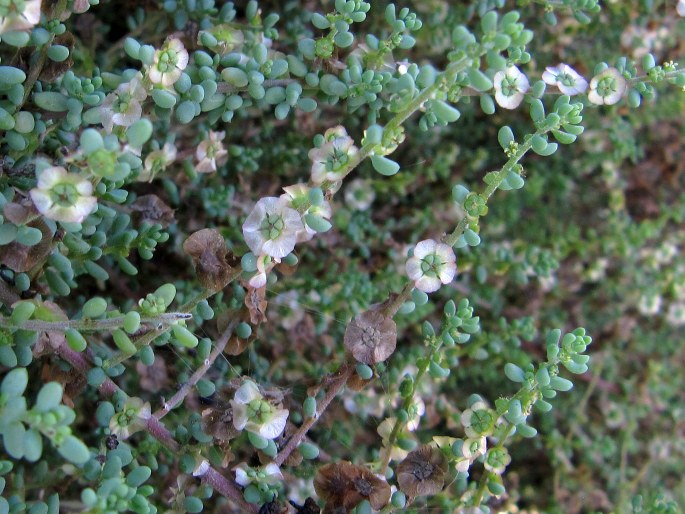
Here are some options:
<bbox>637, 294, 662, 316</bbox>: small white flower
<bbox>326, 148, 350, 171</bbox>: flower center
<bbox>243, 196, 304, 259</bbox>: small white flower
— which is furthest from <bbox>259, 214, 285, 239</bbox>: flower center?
<bbox>637, 294, 662, 316</bbox>: small white flower

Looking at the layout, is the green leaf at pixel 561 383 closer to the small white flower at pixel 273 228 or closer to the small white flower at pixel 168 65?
the small white flower at pixel 273 228

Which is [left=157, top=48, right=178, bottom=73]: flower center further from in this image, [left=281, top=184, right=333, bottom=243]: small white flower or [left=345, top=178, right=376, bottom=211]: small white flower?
[left=345, top=178, right=376, bottom=211]: small white flower

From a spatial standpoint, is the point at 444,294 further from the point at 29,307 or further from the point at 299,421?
the point at 29,307

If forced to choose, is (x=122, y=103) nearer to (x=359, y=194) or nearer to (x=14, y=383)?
(x=14, y=383)

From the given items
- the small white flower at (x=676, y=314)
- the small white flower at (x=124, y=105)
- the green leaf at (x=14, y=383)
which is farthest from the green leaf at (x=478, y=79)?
the small white flower at (x=676, y=314)

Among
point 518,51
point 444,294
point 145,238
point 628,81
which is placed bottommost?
point 444,294

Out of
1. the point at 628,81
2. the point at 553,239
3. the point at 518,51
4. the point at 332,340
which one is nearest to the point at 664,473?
the point at 553,239
